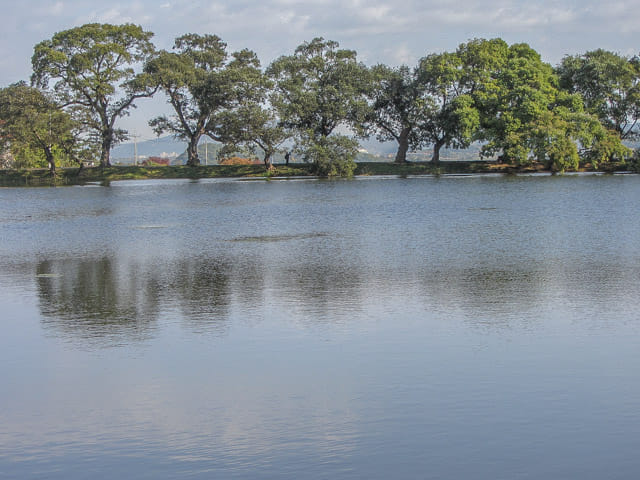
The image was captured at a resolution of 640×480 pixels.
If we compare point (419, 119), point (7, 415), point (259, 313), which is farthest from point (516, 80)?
point (7, 415)

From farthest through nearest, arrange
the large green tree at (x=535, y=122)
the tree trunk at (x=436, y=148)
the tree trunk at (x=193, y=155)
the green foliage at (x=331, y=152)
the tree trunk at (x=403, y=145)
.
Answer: the tree trunk at (x=193, y=155)
the tree trunk at (x=403, y=145)
the tree trunk at (x=436, y=148)
the green foliage at (x=331, y=152)
the large green tree at (x=535, y=122)

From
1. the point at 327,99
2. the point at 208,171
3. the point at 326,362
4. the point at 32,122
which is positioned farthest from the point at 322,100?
the point at 326,362

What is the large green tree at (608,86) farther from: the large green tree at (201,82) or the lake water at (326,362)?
the lake water at (326,362)

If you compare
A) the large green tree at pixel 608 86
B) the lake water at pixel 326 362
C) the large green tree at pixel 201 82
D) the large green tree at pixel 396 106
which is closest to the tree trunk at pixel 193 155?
the large green tree at pixel 201 82

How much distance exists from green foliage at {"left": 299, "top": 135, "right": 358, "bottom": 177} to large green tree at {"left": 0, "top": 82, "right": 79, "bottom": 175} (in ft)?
81.9

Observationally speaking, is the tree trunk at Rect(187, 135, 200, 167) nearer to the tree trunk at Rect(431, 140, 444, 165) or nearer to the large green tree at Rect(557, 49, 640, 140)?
the tree trunk at Rect(431, 140, 444, 165)

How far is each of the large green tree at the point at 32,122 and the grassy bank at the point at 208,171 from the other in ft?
14.3

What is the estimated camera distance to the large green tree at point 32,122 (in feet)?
250

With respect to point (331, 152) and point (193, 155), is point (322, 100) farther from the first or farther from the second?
point (193, 155)

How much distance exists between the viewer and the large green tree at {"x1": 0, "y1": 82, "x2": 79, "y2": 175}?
76.1 meters

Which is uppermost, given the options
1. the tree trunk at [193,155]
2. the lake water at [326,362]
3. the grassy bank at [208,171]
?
the tree trunk at [193,155]

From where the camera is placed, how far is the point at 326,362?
29.7 feet

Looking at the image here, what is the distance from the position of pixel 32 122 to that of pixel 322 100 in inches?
1189

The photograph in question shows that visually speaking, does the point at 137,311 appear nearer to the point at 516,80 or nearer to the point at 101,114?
the point at 516,80
